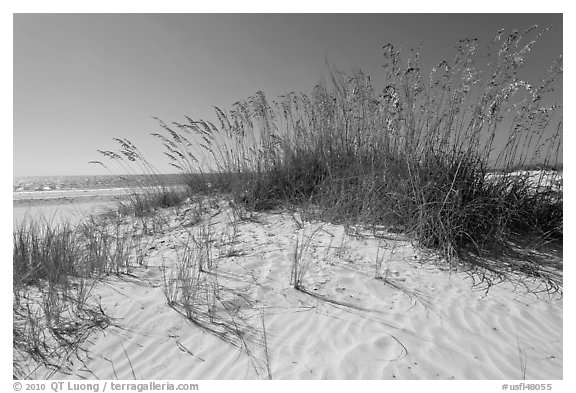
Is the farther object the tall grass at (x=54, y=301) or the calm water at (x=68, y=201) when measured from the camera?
the calm water at (x=68, y=201)

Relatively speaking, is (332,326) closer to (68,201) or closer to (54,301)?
(54,301)

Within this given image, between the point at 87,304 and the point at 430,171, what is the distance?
347 cm

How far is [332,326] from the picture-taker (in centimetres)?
197

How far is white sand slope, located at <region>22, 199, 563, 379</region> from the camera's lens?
1.66 m

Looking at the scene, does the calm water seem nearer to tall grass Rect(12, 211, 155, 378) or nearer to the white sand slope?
tall grass Rect(12, 211, 155, 378)

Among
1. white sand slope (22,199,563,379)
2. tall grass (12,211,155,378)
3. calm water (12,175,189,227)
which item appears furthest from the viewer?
calm water (12,175,189,227)

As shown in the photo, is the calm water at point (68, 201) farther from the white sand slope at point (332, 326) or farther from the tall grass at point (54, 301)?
the white sand slope at point (332, 326)

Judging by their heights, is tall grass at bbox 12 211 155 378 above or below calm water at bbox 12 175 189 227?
below

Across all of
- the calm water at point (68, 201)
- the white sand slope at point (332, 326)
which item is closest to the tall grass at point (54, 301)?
the white sand slope at point (332, 326)

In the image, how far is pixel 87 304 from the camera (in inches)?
87.0

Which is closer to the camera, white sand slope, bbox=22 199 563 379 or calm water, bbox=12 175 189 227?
white sand slope, bbox=22 199 563 379

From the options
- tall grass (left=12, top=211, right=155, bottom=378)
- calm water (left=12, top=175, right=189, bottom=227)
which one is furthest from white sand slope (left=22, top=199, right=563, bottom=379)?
calm water (left=12, top=175, right=189, bottom=227)

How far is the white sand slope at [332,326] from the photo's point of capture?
5.44ft
